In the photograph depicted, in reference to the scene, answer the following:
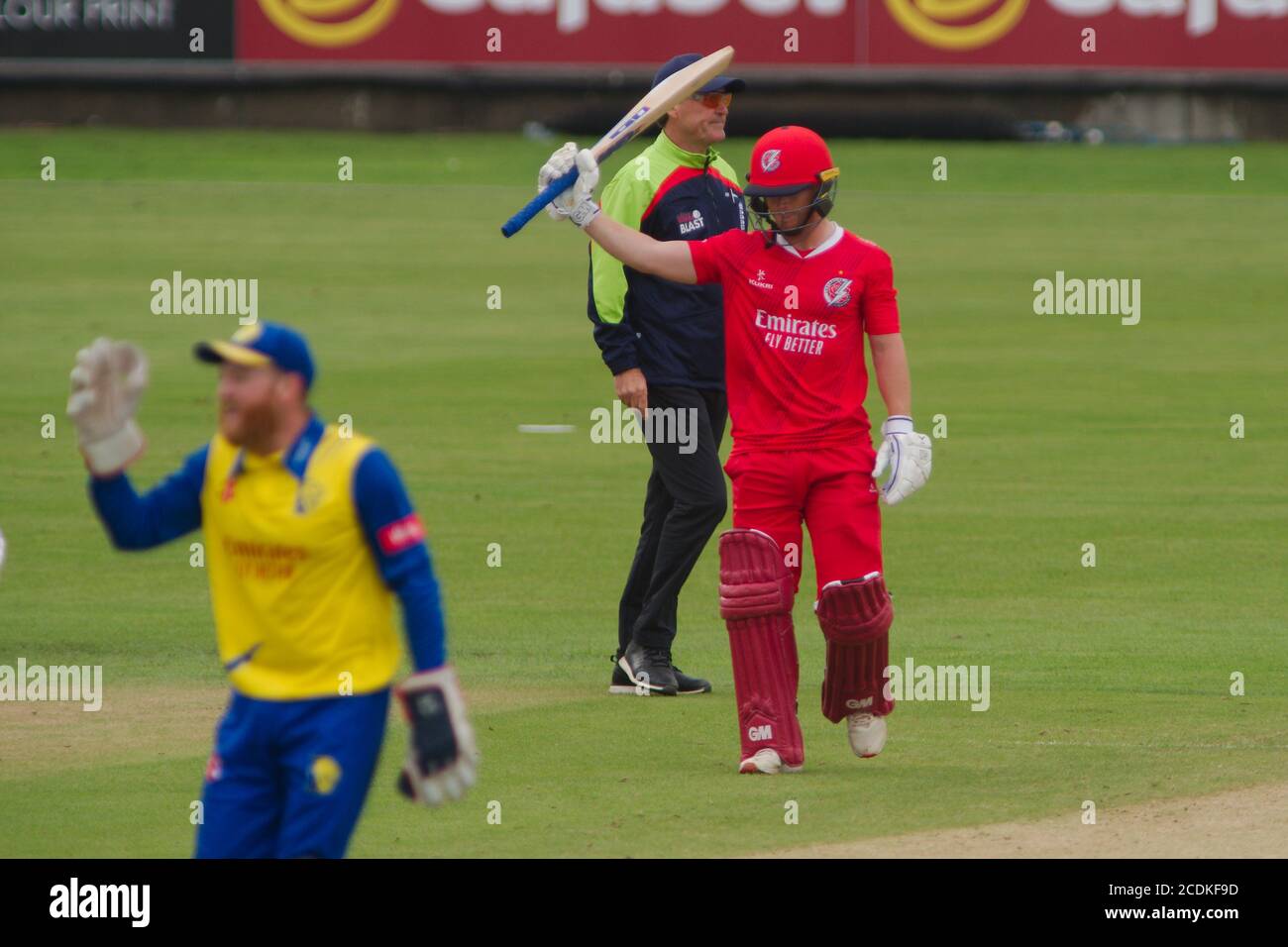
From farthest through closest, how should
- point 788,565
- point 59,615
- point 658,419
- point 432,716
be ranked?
point 59,615 → point 658,419 → point 788,565 → point 432,716

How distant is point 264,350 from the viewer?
6.16 meters

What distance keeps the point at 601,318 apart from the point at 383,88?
96.3 ft

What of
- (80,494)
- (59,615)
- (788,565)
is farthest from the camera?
(80,494)

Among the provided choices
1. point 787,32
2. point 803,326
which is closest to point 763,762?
point 803,326

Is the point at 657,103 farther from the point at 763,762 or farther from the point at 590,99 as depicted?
the point at 590,99

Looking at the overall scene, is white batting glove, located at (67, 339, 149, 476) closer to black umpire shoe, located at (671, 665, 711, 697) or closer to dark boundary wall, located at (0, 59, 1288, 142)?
black umpire shoe, located at (671, 665, 711, 697)

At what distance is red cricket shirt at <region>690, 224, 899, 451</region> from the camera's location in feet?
29.5

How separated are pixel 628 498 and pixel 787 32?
2306cm

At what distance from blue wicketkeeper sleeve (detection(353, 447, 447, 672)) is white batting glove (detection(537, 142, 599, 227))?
2.98 meters

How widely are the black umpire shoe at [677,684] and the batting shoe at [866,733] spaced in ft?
5.16

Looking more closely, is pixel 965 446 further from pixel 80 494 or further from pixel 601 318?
pixel 601 318

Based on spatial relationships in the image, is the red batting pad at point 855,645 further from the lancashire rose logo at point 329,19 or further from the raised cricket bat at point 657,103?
the lancashire rose logo at point 329,19

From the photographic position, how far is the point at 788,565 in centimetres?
911
